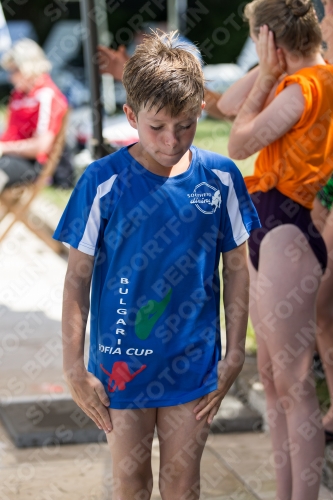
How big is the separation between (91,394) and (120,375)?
91 mm

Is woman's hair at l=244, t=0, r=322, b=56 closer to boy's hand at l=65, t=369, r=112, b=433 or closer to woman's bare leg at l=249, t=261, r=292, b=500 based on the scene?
woman's bare leg at l=249, t=261, r=292, b=500

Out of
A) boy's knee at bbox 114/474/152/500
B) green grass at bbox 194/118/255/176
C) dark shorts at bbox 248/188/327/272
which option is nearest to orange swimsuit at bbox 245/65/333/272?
dark shorts at bbox 248/188/327/272

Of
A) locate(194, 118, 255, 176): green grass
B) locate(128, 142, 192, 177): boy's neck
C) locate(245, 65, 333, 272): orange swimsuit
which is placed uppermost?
locate(128, 142, 192, 177): boy's neck

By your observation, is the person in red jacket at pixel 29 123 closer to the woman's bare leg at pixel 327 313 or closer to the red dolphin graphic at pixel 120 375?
the woman's bare leg at pixel 327 313

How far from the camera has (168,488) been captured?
2.13m

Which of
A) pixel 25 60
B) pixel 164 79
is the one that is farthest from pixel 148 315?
pixel 25 60

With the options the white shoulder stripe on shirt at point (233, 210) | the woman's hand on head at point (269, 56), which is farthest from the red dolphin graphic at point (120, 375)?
the woman's hand on head at point (269, 56)

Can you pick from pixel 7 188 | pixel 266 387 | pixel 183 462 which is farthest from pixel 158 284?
pixel 7 188

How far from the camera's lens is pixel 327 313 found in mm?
2945

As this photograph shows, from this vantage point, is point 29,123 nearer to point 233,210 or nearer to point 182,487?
point 233,210

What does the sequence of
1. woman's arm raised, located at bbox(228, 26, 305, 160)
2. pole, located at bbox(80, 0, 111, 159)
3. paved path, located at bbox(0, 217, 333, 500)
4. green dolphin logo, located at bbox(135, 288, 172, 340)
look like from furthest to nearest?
pole, located at bbox(80, 0, 111, 159) → paved path, located at bbox(0, 217, 333, 500) → woman's arm raised, located at bbox(228, 26, 305, 160) → green dolphin logo, located at bbox(135, 288, 172, 340)

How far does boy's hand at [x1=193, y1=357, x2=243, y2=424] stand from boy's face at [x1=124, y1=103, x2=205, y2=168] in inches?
22.6

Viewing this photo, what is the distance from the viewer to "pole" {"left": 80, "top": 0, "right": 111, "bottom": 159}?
3996 millimetres

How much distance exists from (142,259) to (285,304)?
643 mm
